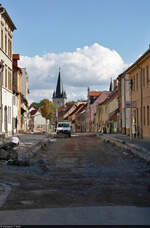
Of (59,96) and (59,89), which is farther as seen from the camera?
(59,96)

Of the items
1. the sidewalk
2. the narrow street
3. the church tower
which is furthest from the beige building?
the church tower

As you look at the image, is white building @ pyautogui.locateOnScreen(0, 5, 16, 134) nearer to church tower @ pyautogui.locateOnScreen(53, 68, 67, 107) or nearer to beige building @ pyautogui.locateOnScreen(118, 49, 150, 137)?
beige building @ pyautogui.locateOnScreen(118, 49, 150, 137)

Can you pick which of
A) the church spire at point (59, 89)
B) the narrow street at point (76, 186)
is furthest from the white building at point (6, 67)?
the church spire at point (59, 89)

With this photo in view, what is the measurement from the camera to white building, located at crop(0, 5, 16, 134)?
1578 inches

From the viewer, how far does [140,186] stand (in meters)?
10.2

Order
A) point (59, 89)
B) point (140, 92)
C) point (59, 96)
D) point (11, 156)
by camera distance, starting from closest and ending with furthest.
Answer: point (11, 156) < point (140, 92) < point (59, 89) < point (59, 96)

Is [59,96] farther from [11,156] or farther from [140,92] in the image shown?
[11,156]

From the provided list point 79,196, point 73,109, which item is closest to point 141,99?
point 79,196

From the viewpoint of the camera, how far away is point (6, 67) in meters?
43.4

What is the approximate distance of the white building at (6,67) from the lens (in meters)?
40.1

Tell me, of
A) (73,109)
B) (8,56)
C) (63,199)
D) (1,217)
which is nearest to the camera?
Result: (1,217)

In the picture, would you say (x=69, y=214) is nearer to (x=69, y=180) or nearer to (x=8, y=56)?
(x=69, y=180)

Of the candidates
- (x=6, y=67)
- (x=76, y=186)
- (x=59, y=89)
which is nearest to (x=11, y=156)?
(x=76, y=186)

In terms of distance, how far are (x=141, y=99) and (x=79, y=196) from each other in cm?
2915
